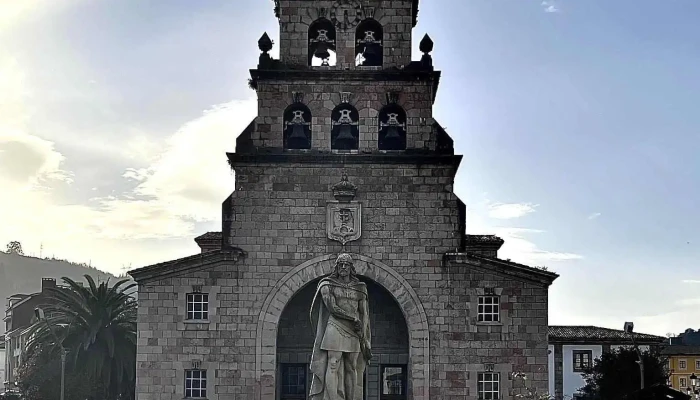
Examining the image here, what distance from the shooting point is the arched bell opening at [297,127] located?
33125 millimetres

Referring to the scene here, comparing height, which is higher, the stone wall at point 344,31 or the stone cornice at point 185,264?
the stone wall at point 344,31

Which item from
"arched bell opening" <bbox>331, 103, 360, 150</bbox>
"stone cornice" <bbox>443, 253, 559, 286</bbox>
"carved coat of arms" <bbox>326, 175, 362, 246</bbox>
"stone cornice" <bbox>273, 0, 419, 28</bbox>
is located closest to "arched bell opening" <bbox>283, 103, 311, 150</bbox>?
"arched bell opening" <bbox>331, 103, 360, 150</bbox>

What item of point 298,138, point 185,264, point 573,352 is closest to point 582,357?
point 573,352

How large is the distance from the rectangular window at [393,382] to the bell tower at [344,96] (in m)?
6.81

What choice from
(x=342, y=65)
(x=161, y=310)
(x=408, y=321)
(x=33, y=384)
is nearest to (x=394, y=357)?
(x=408, y=321)

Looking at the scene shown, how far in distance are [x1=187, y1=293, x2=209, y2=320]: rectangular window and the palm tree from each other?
8.25 metres

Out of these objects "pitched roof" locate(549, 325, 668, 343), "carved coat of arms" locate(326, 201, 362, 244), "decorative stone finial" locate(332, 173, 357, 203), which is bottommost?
"pitched roof" locate(549, 325, 668, 343)

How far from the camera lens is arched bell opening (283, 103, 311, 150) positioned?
3312 centimetres

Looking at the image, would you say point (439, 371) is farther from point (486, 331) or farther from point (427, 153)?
point (427, 153)

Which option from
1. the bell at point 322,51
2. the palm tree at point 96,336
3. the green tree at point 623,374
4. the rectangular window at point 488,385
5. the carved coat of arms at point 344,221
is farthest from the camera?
the green tree at point 623,374

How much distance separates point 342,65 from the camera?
3356 centimetres

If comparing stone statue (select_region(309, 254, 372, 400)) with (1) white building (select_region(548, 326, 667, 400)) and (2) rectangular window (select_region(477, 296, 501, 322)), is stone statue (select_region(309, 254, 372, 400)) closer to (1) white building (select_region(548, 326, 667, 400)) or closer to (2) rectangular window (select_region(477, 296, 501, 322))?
(2) rectangular window (select_region(477, 296, 501, 322))

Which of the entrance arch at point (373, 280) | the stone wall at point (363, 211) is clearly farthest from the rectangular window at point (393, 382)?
the stone wall at point (363, 211)

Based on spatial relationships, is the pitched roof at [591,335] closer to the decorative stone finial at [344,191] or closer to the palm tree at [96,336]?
the palm tree at [96,336]
